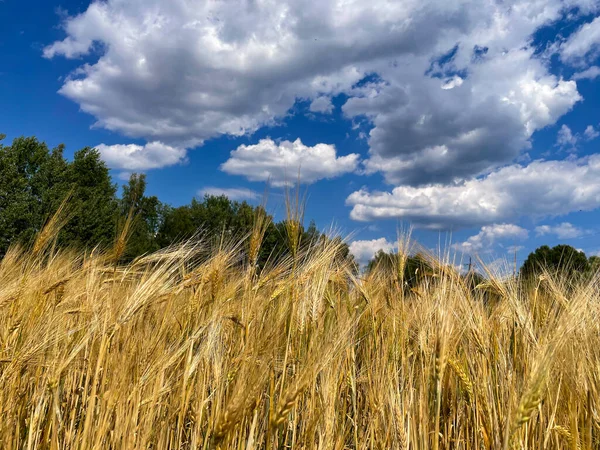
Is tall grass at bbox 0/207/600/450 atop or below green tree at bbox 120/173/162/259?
below

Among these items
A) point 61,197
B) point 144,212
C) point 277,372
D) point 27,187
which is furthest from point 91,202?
point 277,372

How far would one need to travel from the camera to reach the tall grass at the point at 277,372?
154cm

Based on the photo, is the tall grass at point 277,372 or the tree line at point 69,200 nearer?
the tall grass at point 277,372

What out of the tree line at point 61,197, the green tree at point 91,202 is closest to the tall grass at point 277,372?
the tree line at point 61,197

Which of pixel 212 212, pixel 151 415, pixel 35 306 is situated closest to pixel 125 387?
pixel 151 415

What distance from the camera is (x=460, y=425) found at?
2.26 metres

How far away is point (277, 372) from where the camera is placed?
2225 millimetres

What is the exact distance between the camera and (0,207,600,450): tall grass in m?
1.54

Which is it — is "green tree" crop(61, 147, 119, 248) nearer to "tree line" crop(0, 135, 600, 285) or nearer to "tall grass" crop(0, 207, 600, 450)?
"tree line" crop(0, 135, 600, 285)

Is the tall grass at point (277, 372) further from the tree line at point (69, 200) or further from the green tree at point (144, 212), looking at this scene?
the green tree at point (144, 212)

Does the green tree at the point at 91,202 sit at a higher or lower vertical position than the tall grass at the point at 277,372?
higher

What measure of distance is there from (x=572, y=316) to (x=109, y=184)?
3146 centimetres

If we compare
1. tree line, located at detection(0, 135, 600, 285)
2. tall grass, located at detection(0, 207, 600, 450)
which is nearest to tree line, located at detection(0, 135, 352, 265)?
tree line, located at detection(0, 135, 600, 285)

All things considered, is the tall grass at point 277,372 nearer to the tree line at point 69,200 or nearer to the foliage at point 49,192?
the tree line at point 69,200
